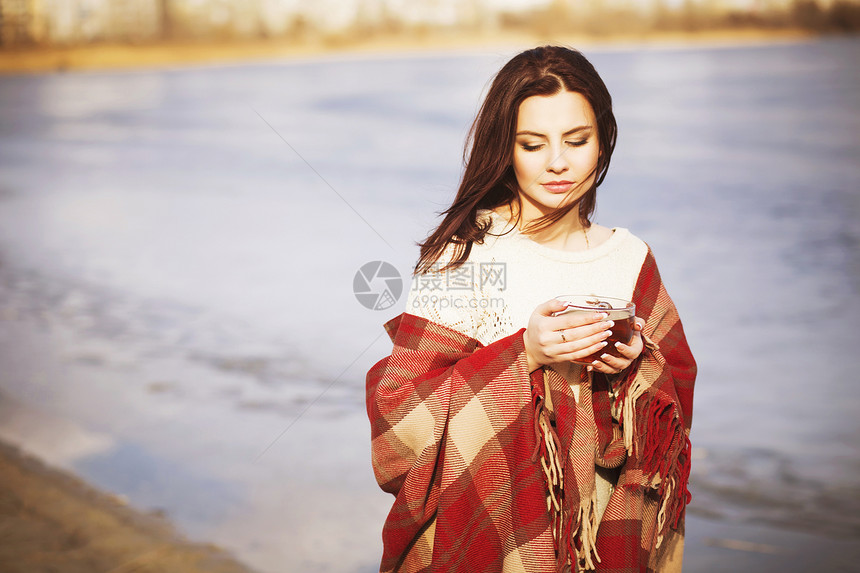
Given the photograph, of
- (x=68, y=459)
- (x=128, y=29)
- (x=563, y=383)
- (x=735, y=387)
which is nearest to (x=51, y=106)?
(x=128, y=29)

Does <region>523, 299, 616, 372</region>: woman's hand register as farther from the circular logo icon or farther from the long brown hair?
the circular logo icon

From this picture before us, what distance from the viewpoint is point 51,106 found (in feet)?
24.5

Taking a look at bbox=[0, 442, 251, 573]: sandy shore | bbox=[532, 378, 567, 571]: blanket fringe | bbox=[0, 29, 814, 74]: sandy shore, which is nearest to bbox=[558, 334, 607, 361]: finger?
bbox=[532, 378, 567, 571]: blanket fringe

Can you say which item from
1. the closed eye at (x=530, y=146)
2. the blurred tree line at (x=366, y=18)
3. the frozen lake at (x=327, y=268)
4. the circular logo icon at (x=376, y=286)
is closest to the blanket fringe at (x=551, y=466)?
the closed eye at (x=530, y=146)

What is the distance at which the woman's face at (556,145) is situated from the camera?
131 centimetres

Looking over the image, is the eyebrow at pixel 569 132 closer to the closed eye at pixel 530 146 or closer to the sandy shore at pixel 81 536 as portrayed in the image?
the closed eye at pixel 530 146

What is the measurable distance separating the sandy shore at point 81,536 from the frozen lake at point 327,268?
0.10 metres

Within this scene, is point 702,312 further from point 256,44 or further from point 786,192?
point 256,44

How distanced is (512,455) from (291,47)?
682 centimetres

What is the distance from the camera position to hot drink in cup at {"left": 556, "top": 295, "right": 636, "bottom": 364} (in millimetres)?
1160

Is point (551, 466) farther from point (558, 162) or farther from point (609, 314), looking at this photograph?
point (558, 162)

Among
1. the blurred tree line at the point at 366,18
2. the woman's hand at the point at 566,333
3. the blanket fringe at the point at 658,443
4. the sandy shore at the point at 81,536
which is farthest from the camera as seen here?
the blurred tree line at the point at 366,18

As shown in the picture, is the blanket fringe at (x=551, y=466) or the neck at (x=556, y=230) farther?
the neck at (x=556, y=230)

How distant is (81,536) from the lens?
2.52 meters
